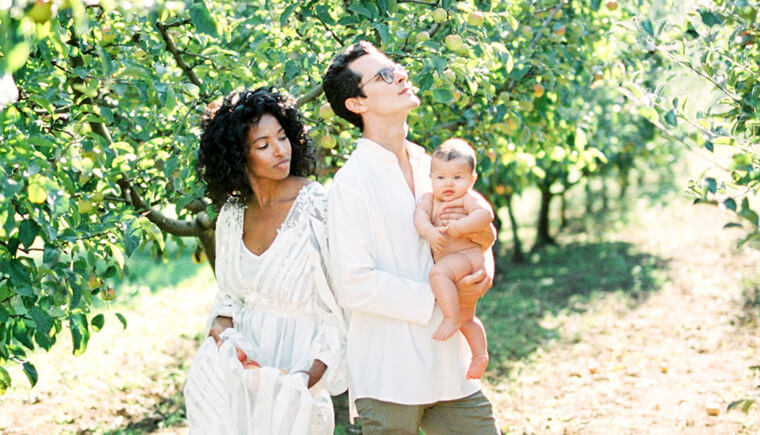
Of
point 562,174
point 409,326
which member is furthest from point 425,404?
point 562,174

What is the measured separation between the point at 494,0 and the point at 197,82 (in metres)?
1.45

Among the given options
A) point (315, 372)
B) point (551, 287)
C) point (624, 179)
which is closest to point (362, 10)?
point (315, 372)

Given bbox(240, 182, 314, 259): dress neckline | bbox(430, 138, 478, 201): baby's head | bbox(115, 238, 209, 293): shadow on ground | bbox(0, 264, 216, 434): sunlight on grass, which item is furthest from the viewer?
bbox(115, 238, 209, 293): shadow on ground

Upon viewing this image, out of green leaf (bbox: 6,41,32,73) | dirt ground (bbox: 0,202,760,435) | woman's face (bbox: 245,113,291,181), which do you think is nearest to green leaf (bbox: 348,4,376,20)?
woman's face (bbox: 245,113,291,181)

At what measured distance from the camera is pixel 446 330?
92.3 inches

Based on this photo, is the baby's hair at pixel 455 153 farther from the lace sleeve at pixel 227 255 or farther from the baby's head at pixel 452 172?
the lace sleeve at pixel 227 255

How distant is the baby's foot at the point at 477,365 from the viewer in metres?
2.40

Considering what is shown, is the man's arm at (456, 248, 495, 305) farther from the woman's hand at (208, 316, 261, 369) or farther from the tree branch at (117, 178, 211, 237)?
the tree branch at (117, 178, 211, 237)

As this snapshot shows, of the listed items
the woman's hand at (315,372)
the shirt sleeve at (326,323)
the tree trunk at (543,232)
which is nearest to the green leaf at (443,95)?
the shirt sleeve at (326,323)

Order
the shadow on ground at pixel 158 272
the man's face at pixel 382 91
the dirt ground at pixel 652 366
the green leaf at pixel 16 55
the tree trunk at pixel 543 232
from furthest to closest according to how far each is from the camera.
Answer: the tree trunk at pixel 543 232
the shadow on ground at pixel 158 272
the dirt ground at pixel 652 366
the man's face at pixel 382 91
the green leaf at pixel 16 55

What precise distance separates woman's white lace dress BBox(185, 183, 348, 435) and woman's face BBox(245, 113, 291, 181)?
12cm

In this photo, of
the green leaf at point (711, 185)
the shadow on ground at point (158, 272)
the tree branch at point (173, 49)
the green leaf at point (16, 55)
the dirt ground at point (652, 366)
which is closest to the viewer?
the green leaf at point (16, 55)

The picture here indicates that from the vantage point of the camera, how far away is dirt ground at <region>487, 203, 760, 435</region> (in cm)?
452

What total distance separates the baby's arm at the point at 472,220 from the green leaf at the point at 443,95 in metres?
0.81
